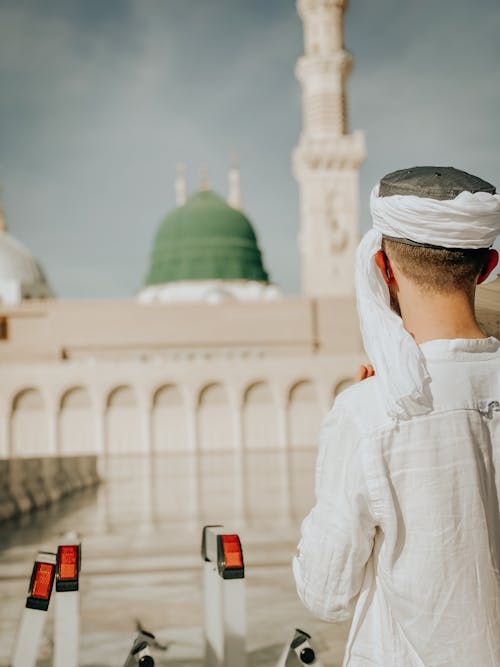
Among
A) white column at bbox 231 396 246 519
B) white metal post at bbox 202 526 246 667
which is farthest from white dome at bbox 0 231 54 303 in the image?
white metal post at bbox 202 526 246 667

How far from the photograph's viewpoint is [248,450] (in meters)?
22.3

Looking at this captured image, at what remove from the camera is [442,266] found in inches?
47.2

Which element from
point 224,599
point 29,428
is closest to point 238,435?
point 29,428

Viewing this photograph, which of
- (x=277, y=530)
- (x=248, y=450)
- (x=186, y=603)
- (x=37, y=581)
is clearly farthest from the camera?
(x=248, y=450)

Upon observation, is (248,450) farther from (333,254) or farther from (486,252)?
(486,252)

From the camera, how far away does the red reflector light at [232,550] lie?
2279 millimetres

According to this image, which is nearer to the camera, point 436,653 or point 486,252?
point 436,653

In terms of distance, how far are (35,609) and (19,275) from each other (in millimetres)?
33849

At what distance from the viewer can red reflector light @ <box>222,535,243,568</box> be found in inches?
89.7

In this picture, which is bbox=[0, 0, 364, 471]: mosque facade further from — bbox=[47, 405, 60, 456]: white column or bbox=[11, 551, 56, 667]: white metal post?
bbox=[11, 551, 56, 667]: white metal post

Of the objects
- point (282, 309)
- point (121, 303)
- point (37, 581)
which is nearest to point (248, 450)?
point (282, 309)

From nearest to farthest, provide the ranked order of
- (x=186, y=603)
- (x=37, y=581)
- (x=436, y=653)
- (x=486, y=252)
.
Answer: (x=436, y=653)
(x=486, y=252)
(x=37, y=581)
(x=186, y=603)

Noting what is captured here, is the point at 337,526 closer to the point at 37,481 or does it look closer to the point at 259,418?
the point at 37,481

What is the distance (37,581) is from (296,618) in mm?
2350
